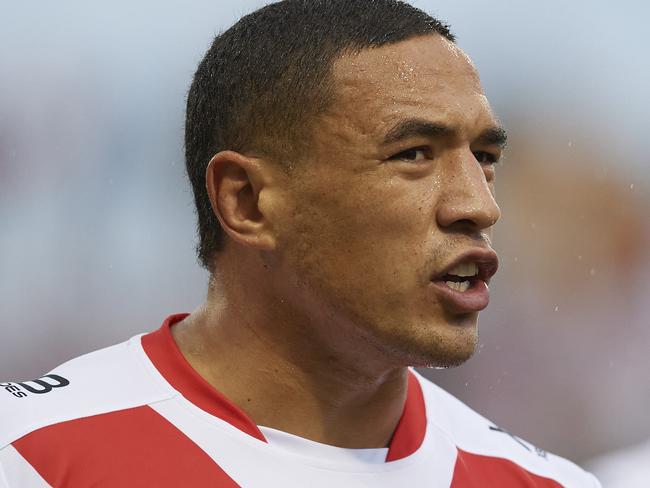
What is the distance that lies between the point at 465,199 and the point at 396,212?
0.47 ft

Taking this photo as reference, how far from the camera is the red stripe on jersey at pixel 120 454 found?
2.05 m

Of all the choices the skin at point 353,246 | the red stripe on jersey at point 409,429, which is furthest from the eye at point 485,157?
the red stripe on jersey at point 409,429

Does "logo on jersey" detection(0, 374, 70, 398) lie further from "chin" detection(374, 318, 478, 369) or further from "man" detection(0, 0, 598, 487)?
"chin" detection(374, 318, 478, 369)

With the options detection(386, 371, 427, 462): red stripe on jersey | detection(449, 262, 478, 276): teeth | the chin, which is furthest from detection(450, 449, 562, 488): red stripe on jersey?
detection(449, 262, 478, 276): teeth

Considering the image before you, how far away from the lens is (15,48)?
455 cm

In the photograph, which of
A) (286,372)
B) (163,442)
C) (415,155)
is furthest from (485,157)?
(163,442)

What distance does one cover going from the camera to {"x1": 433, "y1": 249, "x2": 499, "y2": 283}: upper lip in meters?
2.10

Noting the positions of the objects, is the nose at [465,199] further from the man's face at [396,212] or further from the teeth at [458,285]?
the teeth at [458,285]

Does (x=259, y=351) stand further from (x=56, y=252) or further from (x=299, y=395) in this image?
(x=56, y=252)

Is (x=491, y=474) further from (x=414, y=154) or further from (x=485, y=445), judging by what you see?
(x=414, y=154)

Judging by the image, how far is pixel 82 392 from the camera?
7.43ft

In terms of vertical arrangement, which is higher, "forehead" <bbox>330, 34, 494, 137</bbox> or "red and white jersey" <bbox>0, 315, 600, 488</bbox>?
"forehead" <bbox>330, 34, 494, 137</bbox>

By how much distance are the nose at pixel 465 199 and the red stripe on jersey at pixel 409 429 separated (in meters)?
0.58

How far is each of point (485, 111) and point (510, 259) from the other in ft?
10.1
